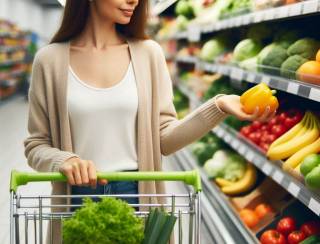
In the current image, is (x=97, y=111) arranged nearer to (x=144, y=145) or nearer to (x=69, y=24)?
(x=144, y=145)

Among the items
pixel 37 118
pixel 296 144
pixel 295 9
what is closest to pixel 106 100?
pixel 37 118

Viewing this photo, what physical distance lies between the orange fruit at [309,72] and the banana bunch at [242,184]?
4.35 feet

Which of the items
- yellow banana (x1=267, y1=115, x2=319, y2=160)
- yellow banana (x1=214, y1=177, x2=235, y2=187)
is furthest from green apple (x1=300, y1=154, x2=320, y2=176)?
yellow banana (x1=214, y1=177, x2=235, y2=187)

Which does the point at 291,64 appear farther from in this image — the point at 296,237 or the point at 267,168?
the point at 296,237

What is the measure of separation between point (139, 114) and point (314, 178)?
867 millimetres

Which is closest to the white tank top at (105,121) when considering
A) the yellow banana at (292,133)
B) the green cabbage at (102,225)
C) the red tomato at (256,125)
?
the green cabbage at (102,225)

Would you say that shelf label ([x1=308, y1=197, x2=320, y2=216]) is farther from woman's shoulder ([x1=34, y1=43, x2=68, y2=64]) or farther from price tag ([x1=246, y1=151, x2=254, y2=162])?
woman's shoulder ([x1=34, y1=43, x2=68, y2=64])

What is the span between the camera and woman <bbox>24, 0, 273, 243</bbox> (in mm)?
1742

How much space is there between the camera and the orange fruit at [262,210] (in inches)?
129

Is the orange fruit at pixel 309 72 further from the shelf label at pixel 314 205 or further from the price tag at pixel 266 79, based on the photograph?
the shelf label at pixel 314 205

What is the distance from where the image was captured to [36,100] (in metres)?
1.79

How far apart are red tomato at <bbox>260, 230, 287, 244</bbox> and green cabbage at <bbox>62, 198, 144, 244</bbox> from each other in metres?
1.66

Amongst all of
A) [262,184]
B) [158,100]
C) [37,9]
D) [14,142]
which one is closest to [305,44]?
[262,184]

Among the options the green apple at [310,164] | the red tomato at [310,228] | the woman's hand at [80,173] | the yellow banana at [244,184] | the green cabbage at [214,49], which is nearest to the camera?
the woman's hand at [80,173]
